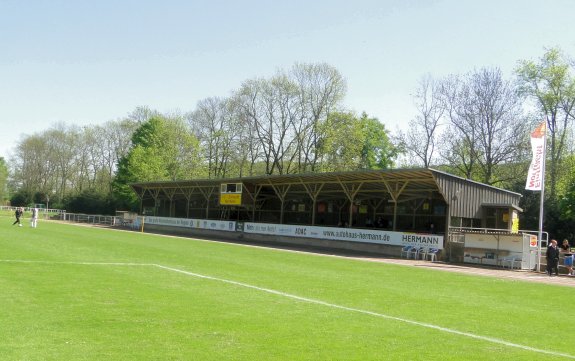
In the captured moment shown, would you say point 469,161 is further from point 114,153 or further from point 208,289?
point 114,153

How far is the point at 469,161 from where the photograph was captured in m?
51.8

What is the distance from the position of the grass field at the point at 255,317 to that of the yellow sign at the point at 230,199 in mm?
31138

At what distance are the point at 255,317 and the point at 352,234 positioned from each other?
28.1m

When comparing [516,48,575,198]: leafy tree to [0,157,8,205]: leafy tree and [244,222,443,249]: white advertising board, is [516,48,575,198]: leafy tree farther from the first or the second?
[0,157,8,205]: leafy tree

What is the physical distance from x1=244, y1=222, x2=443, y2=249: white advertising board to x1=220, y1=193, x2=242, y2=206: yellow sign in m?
2.62

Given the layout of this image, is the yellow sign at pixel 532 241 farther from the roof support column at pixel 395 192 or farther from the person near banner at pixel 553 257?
the roof support column at pixel 395 192

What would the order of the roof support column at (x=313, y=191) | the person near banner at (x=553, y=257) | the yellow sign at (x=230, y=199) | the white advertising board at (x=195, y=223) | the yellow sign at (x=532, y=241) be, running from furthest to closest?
the white advertising board at (x=195, y=223) → the yellow sign at (x=230, y=199) → the roof support column at (x=313, y=191) → the yellow sign at (x=532, y=241) → the person near banner at (x=553, y=257)

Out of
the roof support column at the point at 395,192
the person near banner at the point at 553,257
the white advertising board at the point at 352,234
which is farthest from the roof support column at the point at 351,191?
the person near banner at the point at 553,257

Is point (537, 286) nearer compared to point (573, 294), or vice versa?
point (573, 294)

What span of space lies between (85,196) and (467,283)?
6862cm

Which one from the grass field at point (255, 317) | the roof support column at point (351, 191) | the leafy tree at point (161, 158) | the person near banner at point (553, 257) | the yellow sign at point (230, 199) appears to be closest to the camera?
the grass field at point (255, 317)

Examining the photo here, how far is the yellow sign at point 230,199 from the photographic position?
156 ft

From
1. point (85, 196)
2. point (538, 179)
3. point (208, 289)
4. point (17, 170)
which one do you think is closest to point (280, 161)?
point (85, 196)

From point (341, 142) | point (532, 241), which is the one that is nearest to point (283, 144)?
point (341, 142)
